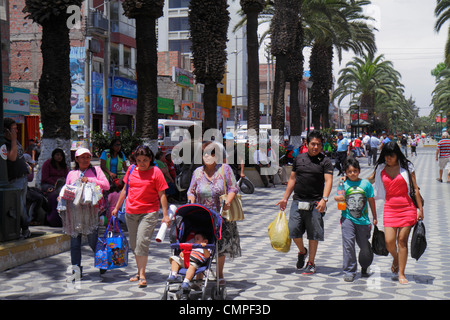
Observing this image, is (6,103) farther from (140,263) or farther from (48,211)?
(140,263)

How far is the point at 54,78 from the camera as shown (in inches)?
466

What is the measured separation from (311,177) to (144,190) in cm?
215

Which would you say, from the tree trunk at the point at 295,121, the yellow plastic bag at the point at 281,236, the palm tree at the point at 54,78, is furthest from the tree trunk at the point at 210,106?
the yellow plastic bag at the point at 281,236

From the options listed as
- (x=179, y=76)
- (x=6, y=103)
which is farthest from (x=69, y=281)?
(x=179, y=76)

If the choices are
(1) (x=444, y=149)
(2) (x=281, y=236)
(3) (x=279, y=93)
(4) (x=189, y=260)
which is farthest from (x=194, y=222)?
(3) (x=279, y=93)

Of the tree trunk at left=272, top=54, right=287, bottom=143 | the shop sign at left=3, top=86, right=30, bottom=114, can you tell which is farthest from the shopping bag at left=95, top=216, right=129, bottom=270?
the shop sign at left=3, top=86, right=30, bottom=114

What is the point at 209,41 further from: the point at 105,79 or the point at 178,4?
the point at 178,4

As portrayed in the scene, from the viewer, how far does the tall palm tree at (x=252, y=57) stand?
22297 mm

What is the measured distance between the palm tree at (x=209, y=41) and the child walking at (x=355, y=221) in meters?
12.9

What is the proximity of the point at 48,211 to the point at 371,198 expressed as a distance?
5.78m

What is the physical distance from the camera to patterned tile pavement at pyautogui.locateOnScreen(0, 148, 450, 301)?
643 cm

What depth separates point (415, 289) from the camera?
6.69 meters

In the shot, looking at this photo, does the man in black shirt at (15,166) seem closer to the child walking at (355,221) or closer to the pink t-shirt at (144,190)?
the pink t-shirt at (144,190)
